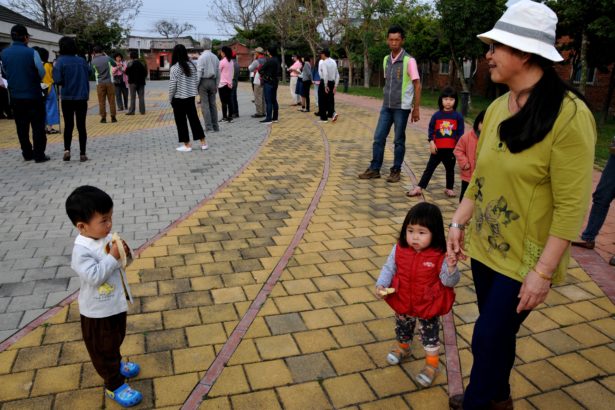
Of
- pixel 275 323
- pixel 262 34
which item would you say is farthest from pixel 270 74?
pixel 262 34

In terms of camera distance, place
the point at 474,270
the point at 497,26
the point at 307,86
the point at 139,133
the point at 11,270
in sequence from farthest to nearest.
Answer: the point at 307,86 → the point at 139,133 → the point at 11,270 → the point at 474,270 → the point at 497,26

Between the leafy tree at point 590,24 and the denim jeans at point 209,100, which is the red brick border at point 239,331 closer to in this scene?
the denim jeans at point 209,100

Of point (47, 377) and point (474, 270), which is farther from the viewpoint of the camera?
point (47, 377)

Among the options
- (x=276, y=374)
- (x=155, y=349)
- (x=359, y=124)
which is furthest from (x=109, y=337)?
(x=359, y=124)

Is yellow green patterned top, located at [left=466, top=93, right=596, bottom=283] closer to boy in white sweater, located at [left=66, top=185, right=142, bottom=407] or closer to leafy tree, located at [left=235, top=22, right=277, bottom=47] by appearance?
boy in white sweater, located at [left=66, top=185, right=142, bottom=407]

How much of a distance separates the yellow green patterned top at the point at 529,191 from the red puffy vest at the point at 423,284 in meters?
0.32

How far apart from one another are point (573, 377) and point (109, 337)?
2.61 metres

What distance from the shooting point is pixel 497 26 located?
6.62ft

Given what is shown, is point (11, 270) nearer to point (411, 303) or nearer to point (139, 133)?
point (411, 303)

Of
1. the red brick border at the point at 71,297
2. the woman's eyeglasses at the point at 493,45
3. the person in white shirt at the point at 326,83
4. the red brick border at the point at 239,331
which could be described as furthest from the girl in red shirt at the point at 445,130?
the person in white shirt at the point at 326,83

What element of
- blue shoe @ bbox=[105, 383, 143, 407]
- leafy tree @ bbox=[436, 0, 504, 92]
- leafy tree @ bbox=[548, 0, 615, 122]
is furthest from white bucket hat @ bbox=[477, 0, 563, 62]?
leafy tree @ bbox=[436, 0, 504, 92]

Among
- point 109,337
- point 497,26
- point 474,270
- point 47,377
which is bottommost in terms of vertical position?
point 47,377

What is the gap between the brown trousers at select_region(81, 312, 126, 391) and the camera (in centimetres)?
246

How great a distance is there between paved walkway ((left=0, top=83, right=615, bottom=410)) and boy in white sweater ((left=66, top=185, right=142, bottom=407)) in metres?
0.22
